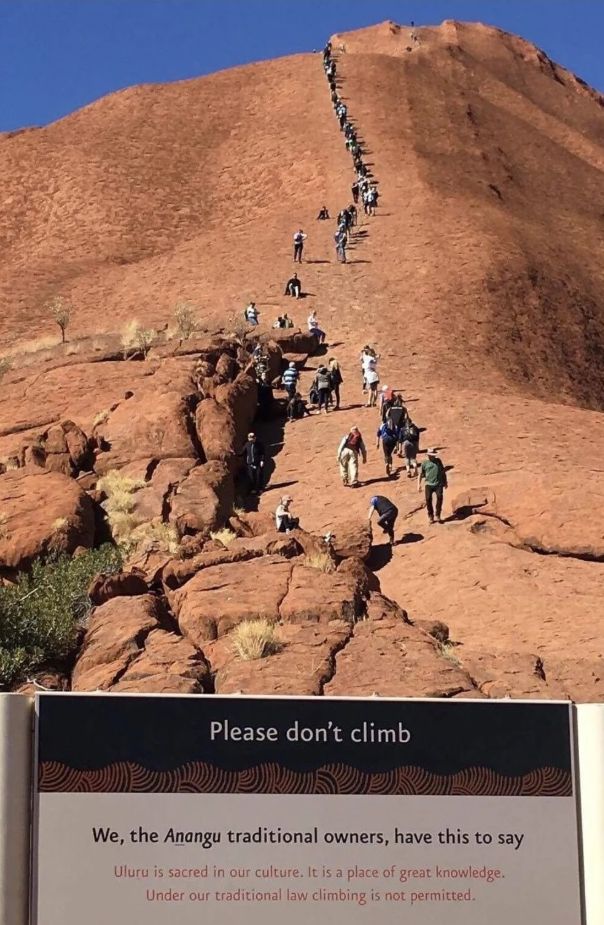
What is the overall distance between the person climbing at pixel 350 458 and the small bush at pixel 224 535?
5167 millimetres

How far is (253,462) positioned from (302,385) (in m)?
7.95

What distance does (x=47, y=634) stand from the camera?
17047 mm

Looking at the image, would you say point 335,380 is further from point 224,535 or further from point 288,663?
point 288,663

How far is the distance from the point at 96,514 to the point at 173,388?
6.12 m

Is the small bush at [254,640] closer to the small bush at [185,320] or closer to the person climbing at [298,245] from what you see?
the small bush at [185,320]

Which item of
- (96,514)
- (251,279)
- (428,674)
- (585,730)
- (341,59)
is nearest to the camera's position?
(585,730)

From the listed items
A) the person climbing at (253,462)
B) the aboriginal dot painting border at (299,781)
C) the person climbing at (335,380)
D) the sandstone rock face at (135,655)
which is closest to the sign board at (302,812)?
the aboriginal dot painting border at (299,781)

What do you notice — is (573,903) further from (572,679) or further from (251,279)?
(251,279)

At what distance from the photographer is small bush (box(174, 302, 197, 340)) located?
36.6 metres

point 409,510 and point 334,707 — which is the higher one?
point 409,510

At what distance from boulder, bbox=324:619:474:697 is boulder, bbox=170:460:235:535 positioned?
7.38m

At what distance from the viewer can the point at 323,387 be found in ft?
108

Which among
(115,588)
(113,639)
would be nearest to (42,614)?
(115,588)

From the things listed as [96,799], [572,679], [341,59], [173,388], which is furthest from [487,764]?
[341,59]
